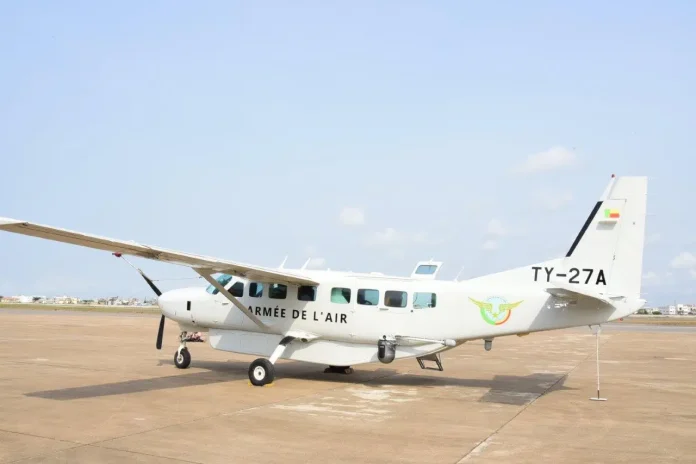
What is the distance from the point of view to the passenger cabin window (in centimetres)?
1631

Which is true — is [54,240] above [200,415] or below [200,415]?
above

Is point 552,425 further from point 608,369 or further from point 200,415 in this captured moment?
point 608,369

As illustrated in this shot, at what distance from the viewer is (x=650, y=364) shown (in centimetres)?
2220

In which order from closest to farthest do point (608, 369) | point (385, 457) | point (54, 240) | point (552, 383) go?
1. point (385, 457)
2. point (54, 240)
3. point (552, 383)
4. point (608, 369)

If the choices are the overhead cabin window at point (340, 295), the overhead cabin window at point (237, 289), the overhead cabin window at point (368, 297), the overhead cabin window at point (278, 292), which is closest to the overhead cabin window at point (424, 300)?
the overhead cabin window at point (368, 297)

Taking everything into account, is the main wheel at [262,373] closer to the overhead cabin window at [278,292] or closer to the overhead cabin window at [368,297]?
the overhead cabin window at [278,292]

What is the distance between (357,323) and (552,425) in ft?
18.9

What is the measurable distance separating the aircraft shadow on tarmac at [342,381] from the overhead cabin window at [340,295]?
2.02m

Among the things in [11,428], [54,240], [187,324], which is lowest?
[11,428]

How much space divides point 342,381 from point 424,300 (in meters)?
3.04

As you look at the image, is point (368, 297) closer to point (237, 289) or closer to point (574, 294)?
point (237, 289)

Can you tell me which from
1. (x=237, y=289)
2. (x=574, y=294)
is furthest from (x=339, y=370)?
(x=574, y=294)

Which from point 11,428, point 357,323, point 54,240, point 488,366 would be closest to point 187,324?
point 357,323

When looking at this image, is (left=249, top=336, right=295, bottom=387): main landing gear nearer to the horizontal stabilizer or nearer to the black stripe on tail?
the horizontal stabilizer
